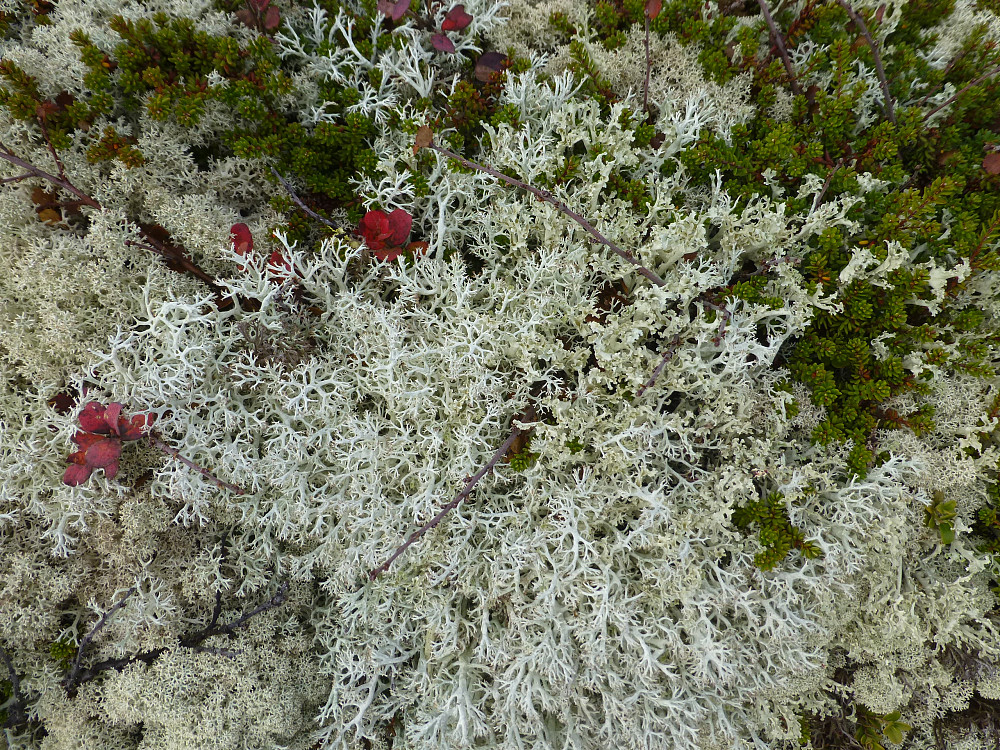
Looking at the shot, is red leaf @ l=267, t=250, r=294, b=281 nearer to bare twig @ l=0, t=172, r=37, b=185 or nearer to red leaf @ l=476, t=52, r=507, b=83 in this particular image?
bare twig @ l=0, t=172, r=37, b=185

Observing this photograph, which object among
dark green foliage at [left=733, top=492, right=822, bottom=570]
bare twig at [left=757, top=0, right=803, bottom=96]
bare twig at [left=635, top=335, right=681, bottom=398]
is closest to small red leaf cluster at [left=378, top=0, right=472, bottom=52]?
bare twig at [left=757, top=0, right=803, bottom=96]

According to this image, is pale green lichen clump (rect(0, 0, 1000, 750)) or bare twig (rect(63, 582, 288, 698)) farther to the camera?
bare twig (rect(63, 582, 288, 698))

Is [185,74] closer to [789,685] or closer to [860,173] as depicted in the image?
[860,173]

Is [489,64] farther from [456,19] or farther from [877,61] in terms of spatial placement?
[877,61]

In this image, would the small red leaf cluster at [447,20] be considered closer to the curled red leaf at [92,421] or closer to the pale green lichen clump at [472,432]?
the pale green lichen clump at [472,432]

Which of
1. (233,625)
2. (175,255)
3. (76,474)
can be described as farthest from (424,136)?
(233,625)

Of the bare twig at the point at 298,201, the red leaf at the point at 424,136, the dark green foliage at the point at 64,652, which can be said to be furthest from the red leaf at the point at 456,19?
the dark green foliage at the point at 64,652

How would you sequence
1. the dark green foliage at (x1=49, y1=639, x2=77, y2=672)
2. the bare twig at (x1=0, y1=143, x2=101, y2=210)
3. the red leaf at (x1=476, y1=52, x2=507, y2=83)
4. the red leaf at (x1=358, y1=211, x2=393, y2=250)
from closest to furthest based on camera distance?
the bare twig at (x1=0, y1=143, x2=101, y2=210)
the red leaf at (x1=358, y1=211, x2=393, y2=250)
the dark green foliage at (x1=49, y1=639, x2=77, y2=672)
the red leaf at (x1=476, y1=52, x2=507, y2=83)
